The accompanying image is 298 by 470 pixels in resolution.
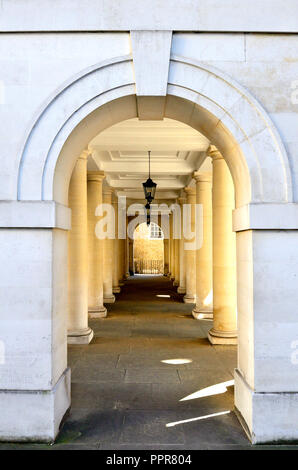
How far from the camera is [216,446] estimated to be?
5102 millimetres

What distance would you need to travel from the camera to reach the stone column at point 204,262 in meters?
13.8

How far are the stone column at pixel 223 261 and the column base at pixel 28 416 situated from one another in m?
5.97

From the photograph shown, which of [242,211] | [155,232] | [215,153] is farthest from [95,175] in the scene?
[155,232]

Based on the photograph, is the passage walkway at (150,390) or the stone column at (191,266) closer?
the passage walkway at (150,390)

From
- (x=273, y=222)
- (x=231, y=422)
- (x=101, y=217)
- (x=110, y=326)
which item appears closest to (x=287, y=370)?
(x=231, y=422)

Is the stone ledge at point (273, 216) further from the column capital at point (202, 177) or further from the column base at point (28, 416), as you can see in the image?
the column capital at point (202, 177)

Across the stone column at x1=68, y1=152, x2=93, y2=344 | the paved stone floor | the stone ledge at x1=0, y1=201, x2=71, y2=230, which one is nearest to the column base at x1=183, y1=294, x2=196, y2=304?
the paved stone floor

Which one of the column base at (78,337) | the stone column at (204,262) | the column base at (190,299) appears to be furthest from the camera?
the column base at (190,299)

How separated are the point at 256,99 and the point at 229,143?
0.76 metres

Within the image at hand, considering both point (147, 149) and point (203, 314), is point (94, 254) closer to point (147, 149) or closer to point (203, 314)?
point (147, 149)

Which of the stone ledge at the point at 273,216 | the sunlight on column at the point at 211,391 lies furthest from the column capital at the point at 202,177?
the stone ledge at the point at 273,216

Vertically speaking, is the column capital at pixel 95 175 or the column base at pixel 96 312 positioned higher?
the column capital at pixel 95 175

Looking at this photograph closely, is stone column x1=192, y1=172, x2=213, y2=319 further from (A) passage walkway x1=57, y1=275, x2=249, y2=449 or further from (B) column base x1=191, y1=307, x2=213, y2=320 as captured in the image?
(A) passage walkway x1=57, y1=275, x2=249, y2=449
